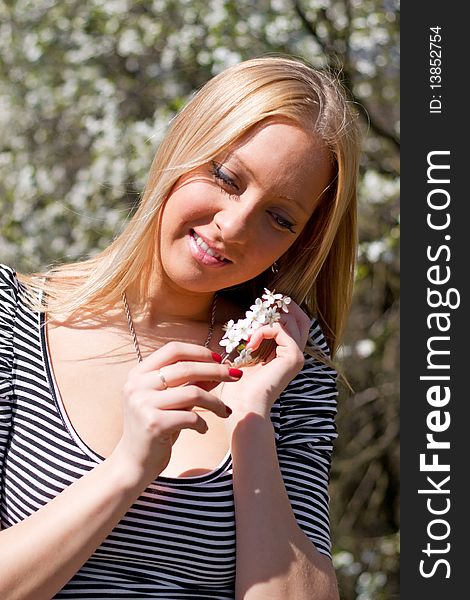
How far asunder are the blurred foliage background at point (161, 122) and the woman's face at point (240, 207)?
2301 millimetres

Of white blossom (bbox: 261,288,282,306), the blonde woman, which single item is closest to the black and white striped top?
the blonde woman

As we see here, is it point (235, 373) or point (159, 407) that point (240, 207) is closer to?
point (235, 373)

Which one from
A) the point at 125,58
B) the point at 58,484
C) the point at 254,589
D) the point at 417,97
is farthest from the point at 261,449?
the point at 125,58

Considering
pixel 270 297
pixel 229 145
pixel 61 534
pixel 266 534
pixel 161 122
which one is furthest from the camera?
pixel 161 122

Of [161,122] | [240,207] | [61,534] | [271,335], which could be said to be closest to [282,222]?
[240,207]

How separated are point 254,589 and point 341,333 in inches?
28.8

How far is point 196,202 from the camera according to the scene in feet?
6.17

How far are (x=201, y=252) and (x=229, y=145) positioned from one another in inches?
8.3

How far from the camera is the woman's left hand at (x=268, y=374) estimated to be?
6.09 ft

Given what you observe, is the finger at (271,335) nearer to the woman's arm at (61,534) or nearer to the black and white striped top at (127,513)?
the black and white striped top at (127,513)

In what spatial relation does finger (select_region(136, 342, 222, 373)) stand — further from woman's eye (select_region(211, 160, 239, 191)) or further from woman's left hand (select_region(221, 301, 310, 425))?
woman's eye (select_region(211, 160, 239, 191))

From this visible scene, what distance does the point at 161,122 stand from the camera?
173 inches

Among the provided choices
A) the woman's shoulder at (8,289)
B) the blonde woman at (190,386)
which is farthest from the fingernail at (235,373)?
the woman's shoulder at (8,289)

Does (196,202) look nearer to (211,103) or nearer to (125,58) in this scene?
(211,103)
